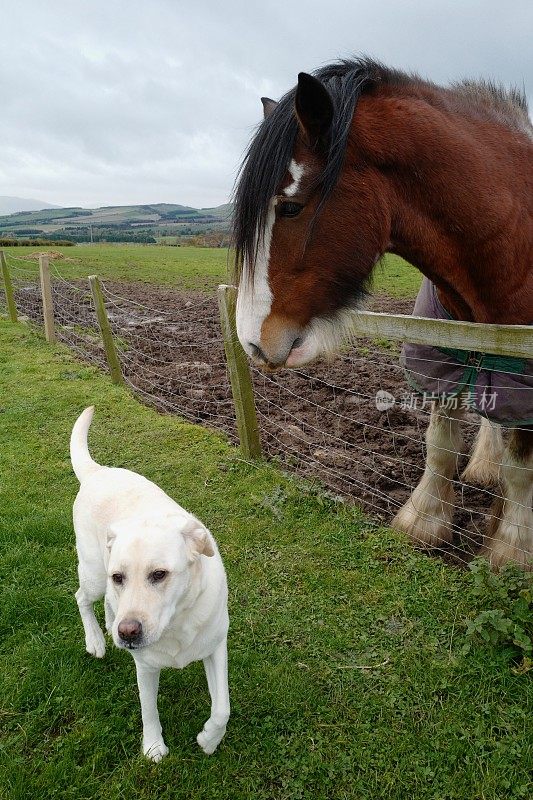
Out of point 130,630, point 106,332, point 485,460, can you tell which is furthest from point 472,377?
point 106,332

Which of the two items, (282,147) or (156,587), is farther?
(282,147)

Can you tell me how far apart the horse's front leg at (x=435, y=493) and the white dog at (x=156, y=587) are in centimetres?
204

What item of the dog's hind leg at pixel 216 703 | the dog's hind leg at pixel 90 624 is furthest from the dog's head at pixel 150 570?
the dog's hind leg at pixel 90 624

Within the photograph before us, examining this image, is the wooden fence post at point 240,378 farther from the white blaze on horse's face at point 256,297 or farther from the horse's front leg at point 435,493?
the white blaze on horse's face at point 256,297

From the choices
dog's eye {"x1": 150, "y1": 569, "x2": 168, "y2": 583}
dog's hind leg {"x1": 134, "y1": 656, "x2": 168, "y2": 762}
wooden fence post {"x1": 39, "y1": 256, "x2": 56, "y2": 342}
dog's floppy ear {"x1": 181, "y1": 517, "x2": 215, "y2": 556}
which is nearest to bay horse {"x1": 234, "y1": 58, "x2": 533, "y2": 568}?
dog's floppy ear {"x1": 181, "y1": 517, "x2": 215, "y2": 556}

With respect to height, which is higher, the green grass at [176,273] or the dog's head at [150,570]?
the dog's head at [150,570]

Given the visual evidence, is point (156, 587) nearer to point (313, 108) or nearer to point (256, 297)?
point (256, 297)

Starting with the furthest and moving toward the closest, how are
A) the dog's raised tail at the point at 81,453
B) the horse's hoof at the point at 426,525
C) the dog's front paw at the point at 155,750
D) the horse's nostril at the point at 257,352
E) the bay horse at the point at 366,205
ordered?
the horse's hoof at the point at 426,525, the dog's raised tail at the point at 81,453, the horse's nostril at the point at 257,352, the dog's front paw at the point at 155,750, the bay horse at the point at 366,205

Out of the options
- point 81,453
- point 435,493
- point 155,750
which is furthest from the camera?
point 435,493

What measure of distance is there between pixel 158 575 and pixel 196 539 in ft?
0.71

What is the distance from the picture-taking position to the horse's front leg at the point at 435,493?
12.7 ft

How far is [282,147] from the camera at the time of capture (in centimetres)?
224

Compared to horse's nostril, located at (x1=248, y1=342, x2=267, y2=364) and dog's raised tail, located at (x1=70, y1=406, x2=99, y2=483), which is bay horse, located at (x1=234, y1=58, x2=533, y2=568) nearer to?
horse's nostril, located at (x1=248, y1=342, x2=267, y2=364)

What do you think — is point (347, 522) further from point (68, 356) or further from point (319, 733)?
point (68, 356)
